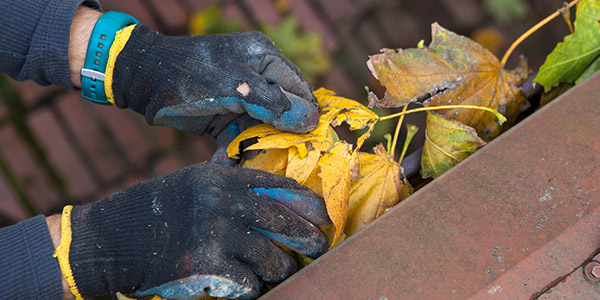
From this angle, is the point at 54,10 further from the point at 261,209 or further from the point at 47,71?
the point at 261,209

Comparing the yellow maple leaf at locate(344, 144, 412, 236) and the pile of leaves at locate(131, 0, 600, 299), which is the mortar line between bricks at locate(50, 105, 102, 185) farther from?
the yellow maple leaf at locate(344, 144, 412, 236)

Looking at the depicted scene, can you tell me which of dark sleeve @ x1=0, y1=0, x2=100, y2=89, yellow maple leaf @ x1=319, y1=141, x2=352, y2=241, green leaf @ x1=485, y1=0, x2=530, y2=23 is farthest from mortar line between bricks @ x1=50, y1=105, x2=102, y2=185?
green leaf @ x1=485, y1=0, x2=530, y2=23

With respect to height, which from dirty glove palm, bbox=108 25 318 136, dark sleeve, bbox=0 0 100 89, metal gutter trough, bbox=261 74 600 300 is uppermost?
dark sleeve, bbox=0 0 100 89

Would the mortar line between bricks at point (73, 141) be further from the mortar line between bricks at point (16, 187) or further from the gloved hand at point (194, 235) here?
the gloved hand at point (194, 235)

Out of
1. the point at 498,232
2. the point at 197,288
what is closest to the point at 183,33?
the point at 197,288

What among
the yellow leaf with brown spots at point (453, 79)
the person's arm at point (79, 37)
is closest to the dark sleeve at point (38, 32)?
the person's arm at point (79, 37)

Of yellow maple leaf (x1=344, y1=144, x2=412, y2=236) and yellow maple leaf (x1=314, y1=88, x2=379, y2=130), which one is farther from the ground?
yellow maple leaf (x1=314, y1=88, x2=379, y2=130)

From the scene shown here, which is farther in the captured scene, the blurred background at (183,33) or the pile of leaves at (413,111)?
the blurred background at (183,33)
